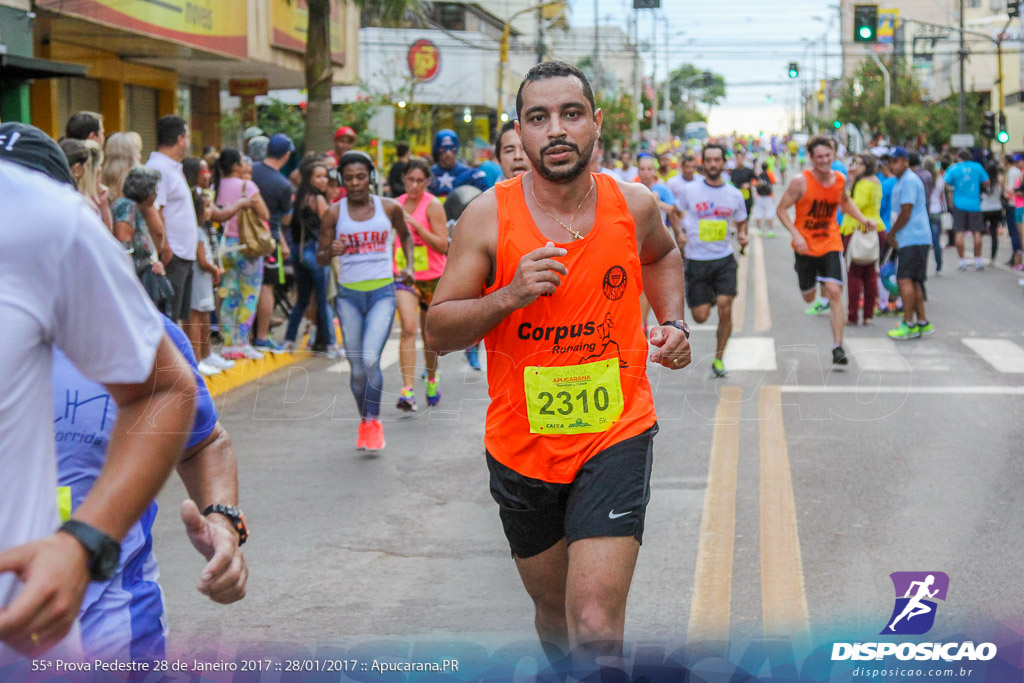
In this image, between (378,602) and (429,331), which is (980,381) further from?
(429,331)

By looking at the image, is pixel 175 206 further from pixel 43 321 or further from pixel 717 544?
pixel 43 321

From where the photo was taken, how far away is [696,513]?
6711 mm

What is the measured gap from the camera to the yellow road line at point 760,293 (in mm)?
15222

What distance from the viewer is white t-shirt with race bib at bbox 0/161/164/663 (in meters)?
1.83

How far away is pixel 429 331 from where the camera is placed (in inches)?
150

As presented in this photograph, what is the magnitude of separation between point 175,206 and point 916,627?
24.9ft

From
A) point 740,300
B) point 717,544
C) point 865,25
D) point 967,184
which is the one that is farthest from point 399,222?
point 865,25

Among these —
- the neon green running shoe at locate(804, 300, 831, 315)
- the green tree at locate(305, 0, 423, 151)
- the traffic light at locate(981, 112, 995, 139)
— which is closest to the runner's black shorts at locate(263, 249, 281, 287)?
the green tree at locate(305, 0, 423, 151)

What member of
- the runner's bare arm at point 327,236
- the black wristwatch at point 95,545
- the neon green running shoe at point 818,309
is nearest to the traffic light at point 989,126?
the neon green running shoe at point 818,309

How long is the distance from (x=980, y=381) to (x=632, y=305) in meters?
7.92

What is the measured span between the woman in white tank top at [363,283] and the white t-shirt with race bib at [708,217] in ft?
11.0

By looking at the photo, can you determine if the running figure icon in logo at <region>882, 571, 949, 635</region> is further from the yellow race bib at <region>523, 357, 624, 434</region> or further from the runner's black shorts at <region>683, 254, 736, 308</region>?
the runner's black shorts at <region>683, 254, 736, 308</region>

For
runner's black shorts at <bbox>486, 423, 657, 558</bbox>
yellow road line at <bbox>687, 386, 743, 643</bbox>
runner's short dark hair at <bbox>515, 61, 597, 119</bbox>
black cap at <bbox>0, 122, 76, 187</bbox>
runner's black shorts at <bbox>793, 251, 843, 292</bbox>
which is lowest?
yellow road line at <bbox>687, 386, 743, 643</bbox>

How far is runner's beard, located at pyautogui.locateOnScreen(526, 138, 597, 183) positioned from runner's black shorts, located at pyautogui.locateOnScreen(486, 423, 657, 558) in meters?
0.79
